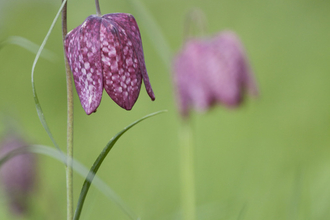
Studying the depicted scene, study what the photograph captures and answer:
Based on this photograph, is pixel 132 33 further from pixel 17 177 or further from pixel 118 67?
pixel 17 177

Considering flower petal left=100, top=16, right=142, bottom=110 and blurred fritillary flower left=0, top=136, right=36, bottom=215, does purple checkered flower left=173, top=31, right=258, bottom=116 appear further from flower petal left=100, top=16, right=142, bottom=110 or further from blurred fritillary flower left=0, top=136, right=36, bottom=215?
flower petal left=100, top=16, right=142, bottom=110

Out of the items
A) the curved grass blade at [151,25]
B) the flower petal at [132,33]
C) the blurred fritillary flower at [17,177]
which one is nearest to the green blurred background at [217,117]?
the blurred fritillary flower at [17,177]

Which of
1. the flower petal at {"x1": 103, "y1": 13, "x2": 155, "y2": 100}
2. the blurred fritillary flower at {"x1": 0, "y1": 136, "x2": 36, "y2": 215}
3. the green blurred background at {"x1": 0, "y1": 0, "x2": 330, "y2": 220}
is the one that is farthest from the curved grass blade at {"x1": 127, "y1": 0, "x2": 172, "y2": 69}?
the green blurred background at {"x1": 0, "y1": 0, "x2": 330, "y2": 220}

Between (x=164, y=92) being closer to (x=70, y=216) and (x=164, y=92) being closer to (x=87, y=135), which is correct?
(x=87, y=135)

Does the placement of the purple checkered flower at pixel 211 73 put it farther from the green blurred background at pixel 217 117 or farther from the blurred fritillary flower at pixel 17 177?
the green blurred background at pixel 217 117

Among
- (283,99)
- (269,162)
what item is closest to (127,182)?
(269,162)

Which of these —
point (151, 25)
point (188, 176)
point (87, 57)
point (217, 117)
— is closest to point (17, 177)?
point (188, 176)

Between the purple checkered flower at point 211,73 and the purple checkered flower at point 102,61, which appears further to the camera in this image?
the purple checkered flower at point 211,73
